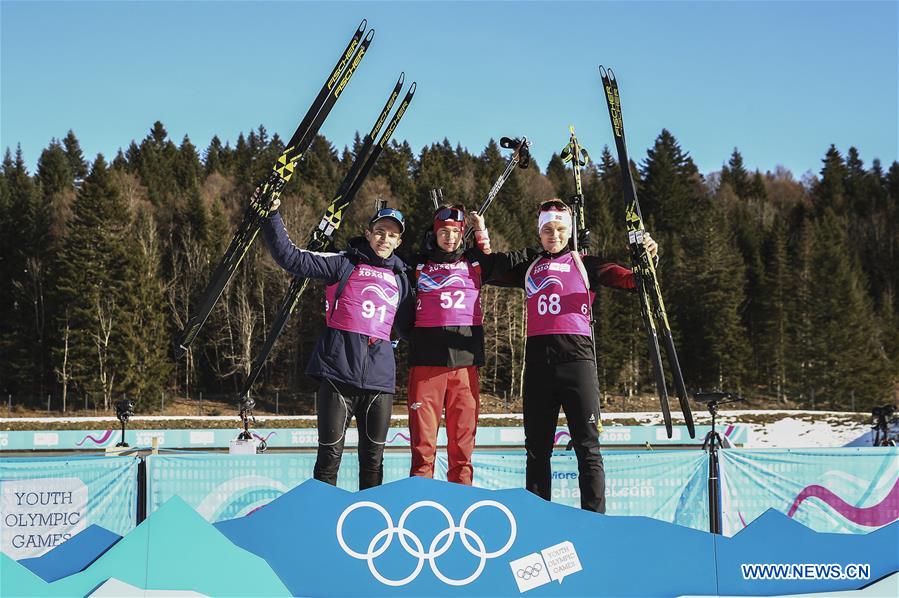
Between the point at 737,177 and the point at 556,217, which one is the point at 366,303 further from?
the point at 737,177

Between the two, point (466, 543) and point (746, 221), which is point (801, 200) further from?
point (466, 543)

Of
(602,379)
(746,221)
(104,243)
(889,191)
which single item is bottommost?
(602,379)

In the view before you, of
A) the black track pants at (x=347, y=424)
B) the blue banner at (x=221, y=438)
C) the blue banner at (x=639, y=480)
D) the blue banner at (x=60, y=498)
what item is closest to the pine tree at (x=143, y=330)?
the blue banner at (x=221, y=438)

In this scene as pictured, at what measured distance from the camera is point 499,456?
552cm

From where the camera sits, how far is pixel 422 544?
13.2ft

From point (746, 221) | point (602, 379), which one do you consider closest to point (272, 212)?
point (602, 379)

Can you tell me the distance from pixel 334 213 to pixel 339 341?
1.66 metres

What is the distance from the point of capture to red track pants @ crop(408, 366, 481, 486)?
15.8ft

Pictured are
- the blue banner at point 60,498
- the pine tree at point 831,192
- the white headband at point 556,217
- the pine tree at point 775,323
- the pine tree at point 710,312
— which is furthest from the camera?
the pine tree at point 831,192

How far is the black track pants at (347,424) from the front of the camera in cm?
464

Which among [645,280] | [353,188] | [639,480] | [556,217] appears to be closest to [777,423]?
[639,480]

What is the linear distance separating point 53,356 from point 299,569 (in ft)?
141

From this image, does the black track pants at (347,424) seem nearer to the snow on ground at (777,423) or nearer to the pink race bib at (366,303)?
the pink race bib at (366,303)

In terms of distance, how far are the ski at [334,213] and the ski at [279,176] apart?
2.16ft
